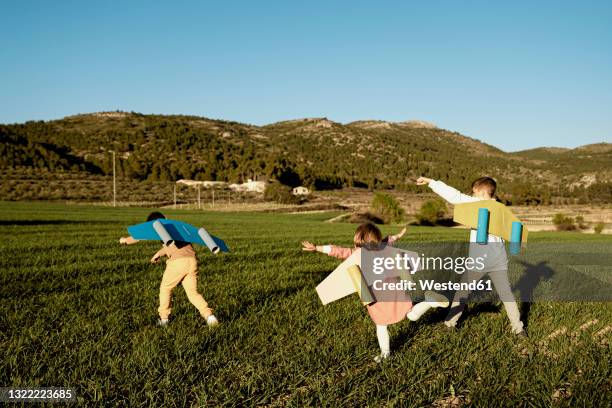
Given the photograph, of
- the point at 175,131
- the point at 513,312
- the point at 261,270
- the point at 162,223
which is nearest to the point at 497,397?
the point at 513,312

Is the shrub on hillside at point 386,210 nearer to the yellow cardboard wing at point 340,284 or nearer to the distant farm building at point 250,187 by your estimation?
the distant farm building at point 250,187

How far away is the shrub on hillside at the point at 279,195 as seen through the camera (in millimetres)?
72500

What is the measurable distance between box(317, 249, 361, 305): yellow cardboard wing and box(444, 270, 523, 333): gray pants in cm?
182

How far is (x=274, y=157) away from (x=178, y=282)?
115155 mm

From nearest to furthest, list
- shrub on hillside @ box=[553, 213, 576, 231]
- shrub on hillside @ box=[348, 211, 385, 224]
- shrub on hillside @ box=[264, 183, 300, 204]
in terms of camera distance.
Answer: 1. shrub on hillside @ box=[348, 211, 385, 224]
2. shrub on hillside @ box=[553, 213, 576, 231]
3. shrub on hillside @ box=[264, 183, 300, 204]

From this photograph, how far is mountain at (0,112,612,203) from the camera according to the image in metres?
95.7

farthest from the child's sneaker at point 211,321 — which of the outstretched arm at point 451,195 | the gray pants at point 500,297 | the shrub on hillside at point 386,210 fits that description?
the shrub on hillside at point 386,210

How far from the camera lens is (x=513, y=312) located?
571cm

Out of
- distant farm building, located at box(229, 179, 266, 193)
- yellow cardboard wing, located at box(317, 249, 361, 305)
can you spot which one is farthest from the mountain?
yellow cardboard wing, located at box(317, 249, 361, 305)

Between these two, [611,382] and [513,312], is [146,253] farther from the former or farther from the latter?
[611,382]

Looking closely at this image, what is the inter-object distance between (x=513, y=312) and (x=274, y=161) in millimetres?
106043

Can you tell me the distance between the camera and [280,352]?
15.3ft

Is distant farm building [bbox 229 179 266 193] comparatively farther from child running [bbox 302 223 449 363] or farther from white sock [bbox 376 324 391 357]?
white sock [bbox 376 324 391 357]

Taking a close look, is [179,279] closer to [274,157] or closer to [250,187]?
[250,187]
